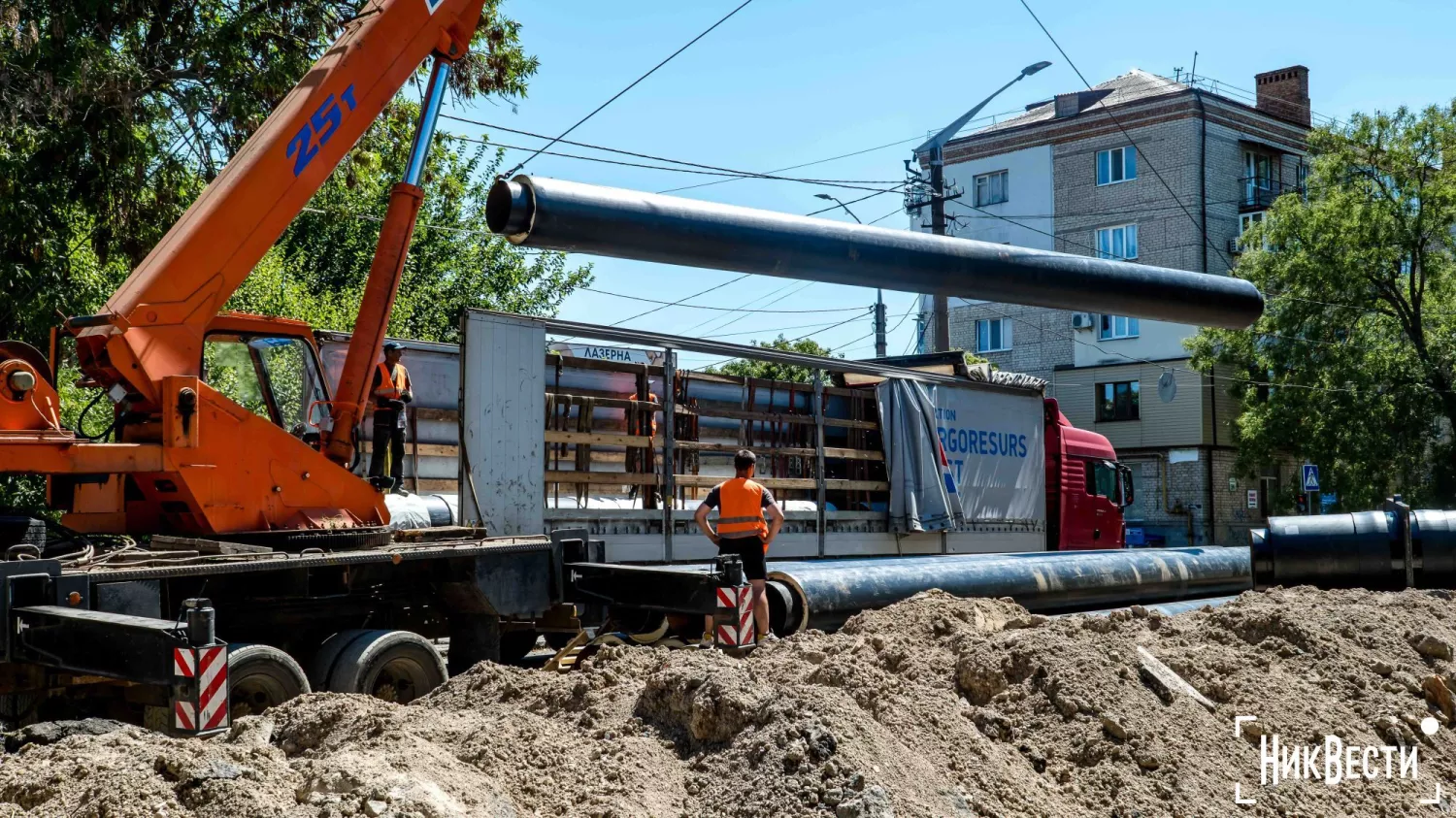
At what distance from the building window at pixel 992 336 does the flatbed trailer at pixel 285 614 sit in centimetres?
3889

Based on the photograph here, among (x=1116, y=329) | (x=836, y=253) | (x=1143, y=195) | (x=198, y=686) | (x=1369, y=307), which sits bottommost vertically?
(x=198, y=686)

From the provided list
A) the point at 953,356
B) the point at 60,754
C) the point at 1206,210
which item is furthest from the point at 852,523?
Answer: the point at 1206,210

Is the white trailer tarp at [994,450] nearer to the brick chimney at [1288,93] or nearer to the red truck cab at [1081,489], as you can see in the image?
the red truck cab at [1081,489]

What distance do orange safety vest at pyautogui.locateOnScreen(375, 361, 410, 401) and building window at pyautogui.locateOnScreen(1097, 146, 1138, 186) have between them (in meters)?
39.1

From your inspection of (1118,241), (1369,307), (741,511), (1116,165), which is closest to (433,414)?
(741,511)

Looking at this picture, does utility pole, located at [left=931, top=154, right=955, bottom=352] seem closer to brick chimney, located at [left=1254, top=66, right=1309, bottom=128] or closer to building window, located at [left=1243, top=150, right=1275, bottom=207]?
building window, located at [left=1243, top=150, right=1275, bottom=207]

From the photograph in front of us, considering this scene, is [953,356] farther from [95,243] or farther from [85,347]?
[85,347]

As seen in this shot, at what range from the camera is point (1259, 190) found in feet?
146

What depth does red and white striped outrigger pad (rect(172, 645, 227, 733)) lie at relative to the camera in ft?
17.0

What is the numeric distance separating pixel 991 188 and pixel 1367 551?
127 ft

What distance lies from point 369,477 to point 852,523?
7029mm

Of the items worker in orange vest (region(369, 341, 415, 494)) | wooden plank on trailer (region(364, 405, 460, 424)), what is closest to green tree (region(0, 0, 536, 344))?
wooden plank on trailer (region(364, 405, 460, 424))

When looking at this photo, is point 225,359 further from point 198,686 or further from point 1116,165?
point 1116,165

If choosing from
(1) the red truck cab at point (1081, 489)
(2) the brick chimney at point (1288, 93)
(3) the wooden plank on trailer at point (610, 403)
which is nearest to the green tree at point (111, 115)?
(3) the wooden plank on trailer at point (610, 403)
